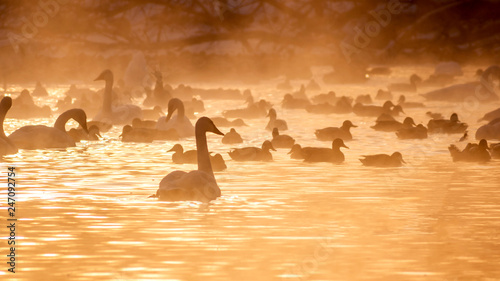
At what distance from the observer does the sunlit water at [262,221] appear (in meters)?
10.3

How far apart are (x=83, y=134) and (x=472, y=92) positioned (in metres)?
14.9

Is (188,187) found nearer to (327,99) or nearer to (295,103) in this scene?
(295,103)

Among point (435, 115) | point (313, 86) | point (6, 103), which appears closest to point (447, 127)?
point (435, 115)

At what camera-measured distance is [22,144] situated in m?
20.6

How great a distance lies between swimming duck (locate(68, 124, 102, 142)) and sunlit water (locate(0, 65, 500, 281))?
2.59 m

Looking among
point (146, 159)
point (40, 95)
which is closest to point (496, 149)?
point (146, 159)

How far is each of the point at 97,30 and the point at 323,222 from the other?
3293cm

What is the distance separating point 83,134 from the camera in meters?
22.8

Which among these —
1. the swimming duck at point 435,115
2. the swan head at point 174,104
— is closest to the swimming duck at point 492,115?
the swimming duck at point 435,115

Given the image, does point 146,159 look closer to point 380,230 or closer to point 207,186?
point 207,186

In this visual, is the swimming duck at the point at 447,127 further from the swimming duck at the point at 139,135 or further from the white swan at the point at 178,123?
the swimming duck at the point at 139,135

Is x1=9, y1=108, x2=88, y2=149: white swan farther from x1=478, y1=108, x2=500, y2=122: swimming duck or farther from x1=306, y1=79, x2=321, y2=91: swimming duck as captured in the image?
x1=306, y1=79, x2=321, y2=91: swimming duck

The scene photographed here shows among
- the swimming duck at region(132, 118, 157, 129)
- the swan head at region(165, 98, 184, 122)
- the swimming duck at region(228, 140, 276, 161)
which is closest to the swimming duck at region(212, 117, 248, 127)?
the swimming duck at region(132, 118, 157, 129)

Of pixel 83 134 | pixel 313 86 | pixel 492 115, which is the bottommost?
pixel 83 134
